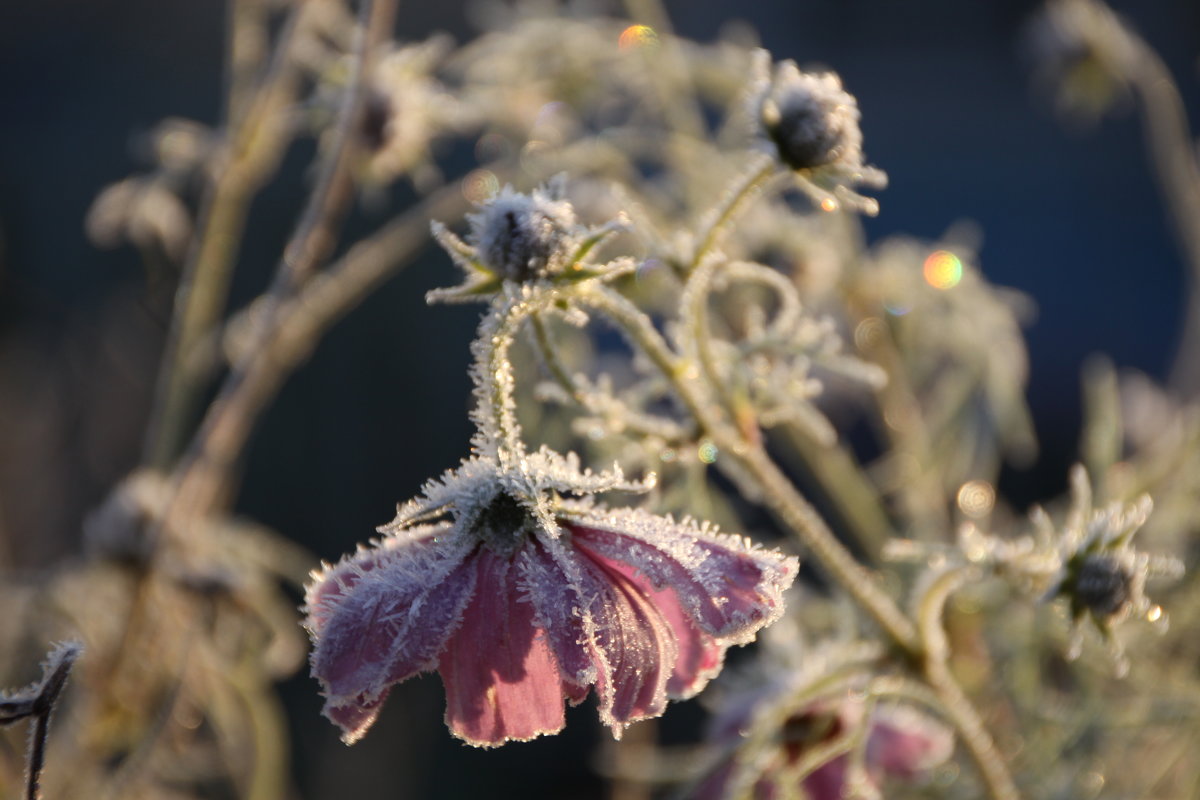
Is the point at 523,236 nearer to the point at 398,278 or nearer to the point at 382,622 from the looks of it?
the point at 382,622

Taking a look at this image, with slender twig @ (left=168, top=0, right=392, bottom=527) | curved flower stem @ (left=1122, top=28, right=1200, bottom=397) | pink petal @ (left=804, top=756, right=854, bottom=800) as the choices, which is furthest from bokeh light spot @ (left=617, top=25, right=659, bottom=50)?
pink petal @ (left=804, top=756, right=854, bottom=800)

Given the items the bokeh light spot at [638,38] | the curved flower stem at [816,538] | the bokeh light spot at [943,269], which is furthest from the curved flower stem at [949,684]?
the bokeh light spot at [638,38]

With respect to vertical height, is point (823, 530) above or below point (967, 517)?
above

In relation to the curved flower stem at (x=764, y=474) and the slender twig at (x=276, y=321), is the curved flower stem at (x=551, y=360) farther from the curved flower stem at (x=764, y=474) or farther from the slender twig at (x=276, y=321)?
the slender twig at (x=276, y=321)

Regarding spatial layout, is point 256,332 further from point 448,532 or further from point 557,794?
point 557,794

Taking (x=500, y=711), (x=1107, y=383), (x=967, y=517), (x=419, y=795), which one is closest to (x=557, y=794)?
(x=419, y=795)
